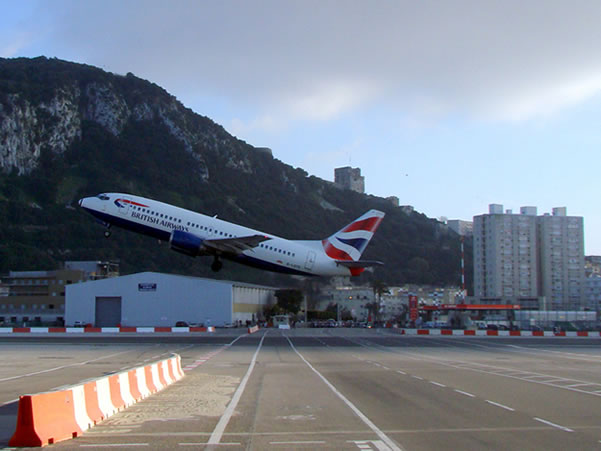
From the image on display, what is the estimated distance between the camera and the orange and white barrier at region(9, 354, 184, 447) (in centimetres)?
1239

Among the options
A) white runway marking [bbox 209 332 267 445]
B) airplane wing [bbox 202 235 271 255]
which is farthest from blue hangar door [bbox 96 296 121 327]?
white runway marking [bbox 209 332 267 445]

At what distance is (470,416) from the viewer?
16531mm

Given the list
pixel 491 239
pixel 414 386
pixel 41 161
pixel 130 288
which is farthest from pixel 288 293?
pixel 414 386

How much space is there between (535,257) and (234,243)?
417 ft

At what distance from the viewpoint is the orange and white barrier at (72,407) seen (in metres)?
12.4

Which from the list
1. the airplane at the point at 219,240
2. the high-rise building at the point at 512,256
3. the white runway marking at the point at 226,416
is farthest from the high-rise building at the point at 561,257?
the white runway marking at the point at 226,416

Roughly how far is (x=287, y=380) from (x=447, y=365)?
1161 cm

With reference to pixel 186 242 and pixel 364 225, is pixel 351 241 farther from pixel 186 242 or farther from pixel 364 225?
pixel 186 242

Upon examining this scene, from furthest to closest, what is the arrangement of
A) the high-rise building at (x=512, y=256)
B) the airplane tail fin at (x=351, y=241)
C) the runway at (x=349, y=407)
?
the high-rise building at (x=512, y=256), the airplane tail fin at (x=351, y=241), the runway at (x=349, y=407)

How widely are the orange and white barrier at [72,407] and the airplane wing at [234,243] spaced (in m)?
36.6

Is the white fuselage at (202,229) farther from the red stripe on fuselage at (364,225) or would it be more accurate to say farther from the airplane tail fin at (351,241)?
the red stripe on fuselage at (364,225)

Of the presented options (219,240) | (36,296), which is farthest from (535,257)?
(219,240)

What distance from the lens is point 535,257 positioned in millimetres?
169750

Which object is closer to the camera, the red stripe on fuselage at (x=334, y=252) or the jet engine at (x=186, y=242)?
the jet engine at (x=186, y=242)
